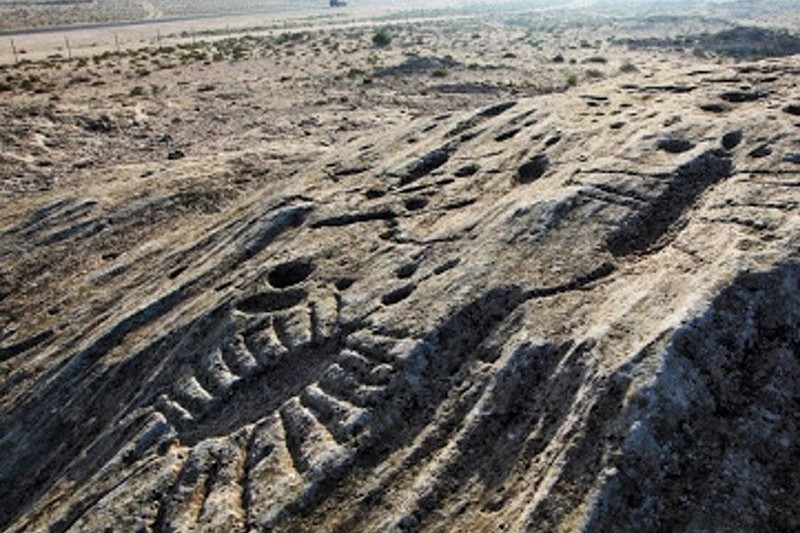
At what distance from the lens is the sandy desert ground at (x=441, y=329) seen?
33.6ft

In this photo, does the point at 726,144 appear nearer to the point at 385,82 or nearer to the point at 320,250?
the point at 320,250

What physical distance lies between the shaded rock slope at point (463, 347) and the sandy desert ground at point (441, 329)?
51 millimetres

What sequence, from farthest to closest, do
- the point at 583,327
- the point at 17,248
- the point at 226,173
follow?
the point at 226,173 < the point at 17,248 < the point at 583,327

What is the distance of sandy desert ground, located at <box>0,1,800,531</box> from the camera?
1023 centimetres

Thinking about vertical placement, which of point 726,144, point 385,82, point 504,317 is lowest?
point 385,82

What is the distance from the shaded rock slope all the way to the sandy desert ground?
0.17ft

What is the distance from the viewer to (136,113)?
4466cm

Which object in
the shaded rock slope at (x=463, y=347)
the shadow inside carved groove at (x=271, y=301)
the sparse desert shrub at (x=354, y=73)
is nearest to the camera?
the shaded rock slope at (x=463, y=347)

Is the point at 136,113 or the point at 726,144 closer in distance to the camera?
the point at 726,144

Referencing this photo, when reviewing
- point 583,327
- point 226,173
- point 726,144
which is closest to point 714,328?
point 583,327

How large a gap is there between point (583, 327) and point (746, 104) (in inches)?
411

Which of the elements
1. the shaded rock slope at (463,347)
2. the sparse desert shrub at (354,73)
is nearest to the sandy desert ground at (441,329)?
the shaded rock slope at (463,347)

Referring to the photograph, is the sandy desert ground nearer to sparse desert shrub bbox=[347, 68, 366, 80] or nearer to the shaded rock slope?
the shaded rock slope

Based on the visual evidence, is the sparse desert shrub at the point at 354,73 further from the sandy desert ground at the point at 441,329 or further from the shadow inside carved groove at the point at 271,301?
the shadow inside carved groove at the point at 271,301
